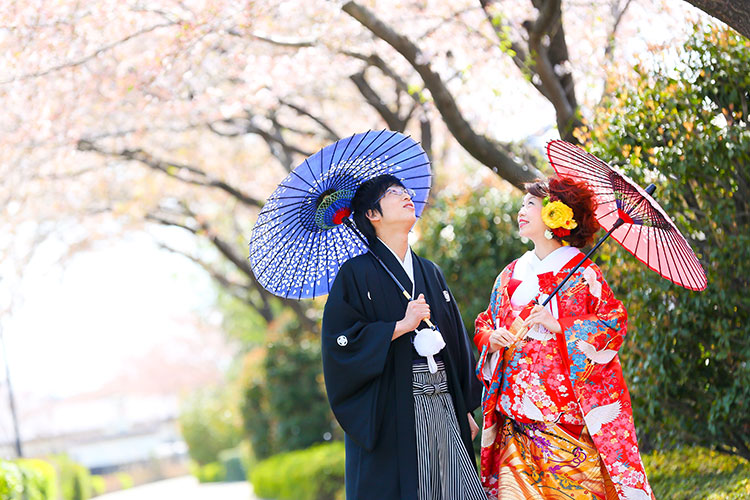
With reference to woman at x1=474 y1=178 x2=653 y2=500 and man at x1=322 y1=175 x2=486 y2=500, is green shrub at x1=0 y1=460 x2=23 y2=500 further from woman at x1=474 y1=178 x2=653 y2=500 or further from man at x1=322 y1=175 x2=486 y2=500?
woman at x1=474 y1=178 x2=653 y2=500

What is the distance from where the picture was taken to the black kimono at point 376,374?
11.0ft

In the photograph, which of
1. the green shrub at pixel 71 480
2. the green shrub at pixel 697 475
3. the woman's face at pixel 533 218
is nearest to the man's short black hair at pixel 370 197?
the woman's face at pixel 533 218

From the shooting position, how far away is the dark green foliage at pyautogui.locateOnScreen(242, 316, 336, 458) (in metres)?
12.0

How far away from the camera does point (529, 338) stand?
3.54 metres

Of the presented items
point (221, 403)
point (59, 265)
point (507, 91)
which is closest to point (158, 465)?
point (221, 403)

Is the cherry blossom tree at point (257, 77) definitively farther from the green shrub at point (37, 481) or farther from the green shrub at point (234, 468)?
the green shrub at point (234, 468)

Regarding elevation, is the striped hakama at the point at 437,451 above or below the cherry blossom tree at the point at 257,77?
below

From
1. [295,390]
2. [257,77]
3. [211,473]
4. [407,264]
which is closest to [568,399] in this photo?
[407,264]

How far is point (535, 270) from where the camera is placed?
3.60 m

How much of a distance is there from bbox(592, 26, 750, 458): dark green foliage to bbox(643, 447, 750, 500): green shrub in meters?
0.24

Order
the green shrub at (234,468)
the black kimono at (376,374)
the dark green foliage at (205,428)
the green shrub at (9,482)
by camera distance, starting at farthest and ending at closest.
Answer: the dark green foliage at (205,428) → the green shrub at (234,468) → the green shrub at (9,482) → the black kimono at (376,374)

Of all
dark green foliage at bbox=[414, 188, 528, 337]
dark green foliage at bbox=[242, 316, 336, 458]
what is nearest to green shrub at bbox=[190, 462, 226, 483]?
dark green foliage at bbox=[242, 316, 336, 458]

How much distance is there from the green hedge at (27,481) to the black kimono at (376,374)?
5.98 metres

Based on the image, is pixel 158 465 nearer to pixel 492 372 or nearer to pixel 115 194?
pixel 115 194
